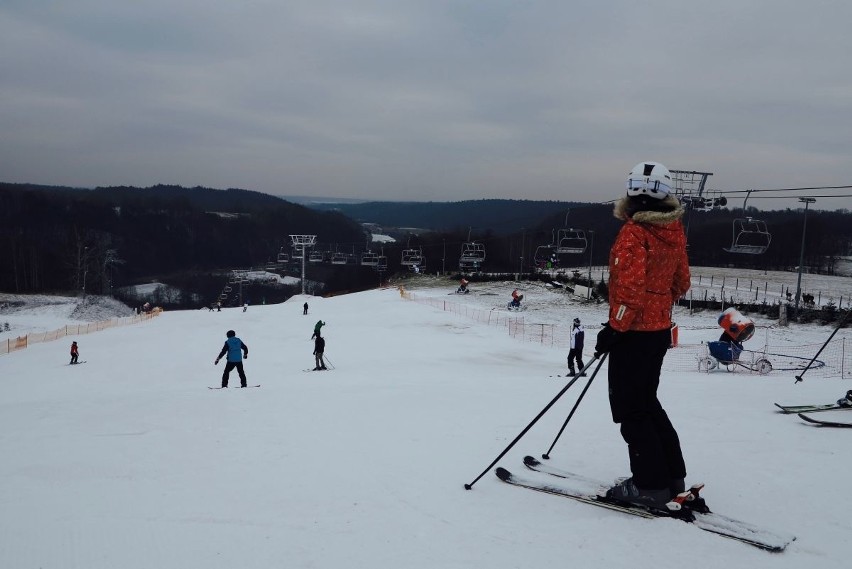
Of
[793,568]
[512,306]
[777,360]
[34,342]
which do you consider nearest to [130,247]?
[34,342]

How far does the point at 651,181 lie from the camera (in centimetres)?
416

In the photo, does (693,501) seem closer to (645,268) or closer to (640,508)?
(640,508)

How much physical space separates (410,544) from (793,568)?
88.0 inches

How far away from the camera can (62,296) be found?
A: 245ft

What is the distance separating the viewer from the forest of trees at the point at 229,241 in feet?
271

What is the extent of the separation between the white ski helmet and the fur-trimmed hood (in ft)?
0.16

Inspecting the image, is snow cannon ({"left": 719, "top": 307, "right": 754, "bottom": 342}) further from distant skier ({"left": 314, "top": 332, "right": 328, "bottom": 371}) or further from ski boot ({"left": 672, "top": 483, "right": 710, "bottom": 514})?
ski boot ({"left": 672, "top": 483, "right": 710, "bottom": 514})

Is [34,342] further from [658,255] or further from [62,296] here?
[62,296]

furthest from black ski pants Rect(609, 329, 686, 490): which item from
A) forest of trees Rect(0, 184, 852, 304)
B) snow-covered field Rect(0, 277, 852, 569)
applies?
forest of trees Rect(0, 184, 852, 304)

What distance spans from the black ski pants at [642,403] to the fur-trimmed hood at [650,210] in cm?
80

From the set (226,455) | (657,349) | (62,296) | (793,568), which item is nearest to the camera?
(793,568)

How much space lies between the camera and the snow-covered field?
11.9 ft

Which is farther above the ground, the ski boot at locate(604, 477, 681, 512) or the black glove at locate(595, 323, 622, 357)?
the black glove at locate(595, 323, 622, 357)

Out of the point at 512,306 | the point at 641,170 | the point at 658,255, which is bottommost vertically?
the point at 512,306
